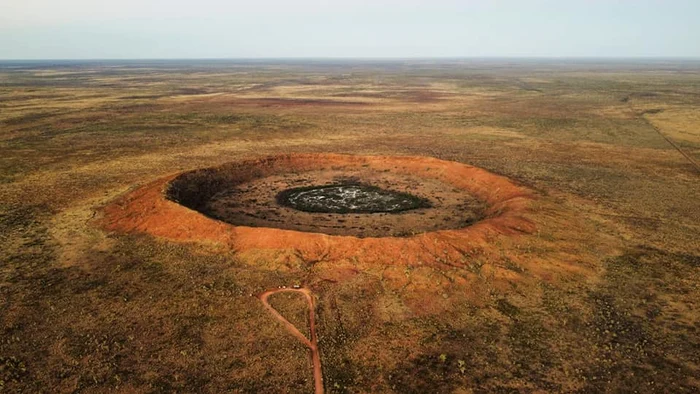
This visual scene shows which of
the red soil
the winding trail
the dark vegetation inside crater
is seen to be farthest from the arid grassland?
the dark vegetation inside crater

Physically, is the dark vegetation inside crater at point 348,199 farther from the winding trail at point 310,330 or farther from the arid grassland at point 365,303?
the winding trail at point 310,330

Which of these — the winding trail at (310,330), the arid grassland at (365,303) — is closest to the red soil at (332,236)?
the arid grassland at (365,303)

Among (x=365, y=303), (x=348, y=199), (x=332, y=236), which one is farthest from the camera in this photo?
(x=348, y=199)

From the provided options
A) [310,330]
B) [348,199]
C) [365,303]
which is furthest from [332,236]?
[348,199]

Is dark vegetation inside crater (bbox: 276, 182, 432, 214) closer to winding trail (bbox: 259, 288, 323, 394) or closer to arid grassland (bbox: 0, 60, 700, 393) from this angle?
arid grassland (bbox: 0, 60, 700, 393)

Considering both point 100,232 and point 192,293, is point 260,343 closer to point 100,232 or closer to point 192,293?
point 192,293

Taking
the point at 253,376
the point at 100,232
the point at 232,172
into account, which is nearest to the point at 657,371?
the point at 253,376

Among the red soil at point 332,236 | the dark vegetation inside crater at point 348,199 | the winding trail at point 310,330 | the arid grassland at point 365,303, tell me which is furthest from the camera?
the dark vegetation inside crater at point 348,199

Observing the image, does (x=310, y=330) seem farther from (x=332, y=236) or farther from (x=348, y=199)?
(x=348, y=199)
